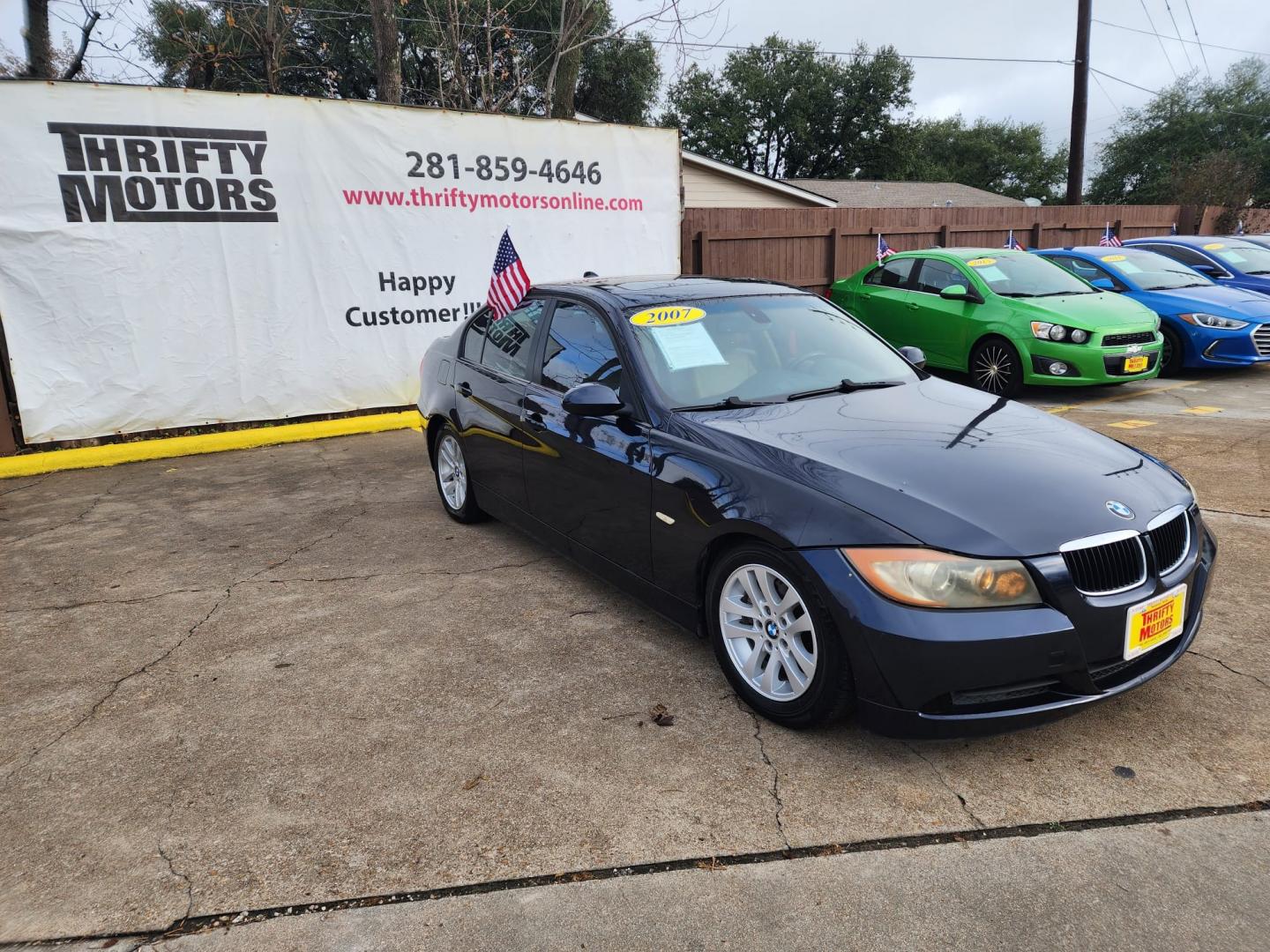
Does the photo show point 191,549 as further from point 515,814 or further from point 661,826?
point 661,826

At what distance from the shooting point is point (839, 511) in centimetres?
280

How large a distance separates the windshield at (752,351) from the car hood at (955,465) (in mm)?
210

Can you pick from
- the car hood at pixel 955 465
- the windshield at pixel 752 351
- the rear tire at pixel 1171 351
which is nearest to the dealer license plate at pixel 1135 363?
the rear tire at pixel 1171 351

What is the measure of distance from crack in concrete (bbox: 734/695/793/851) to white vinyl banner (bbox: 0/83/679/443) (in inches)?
262

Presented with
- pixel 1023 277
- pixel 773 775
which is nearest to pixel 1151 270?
pixel 1023 277

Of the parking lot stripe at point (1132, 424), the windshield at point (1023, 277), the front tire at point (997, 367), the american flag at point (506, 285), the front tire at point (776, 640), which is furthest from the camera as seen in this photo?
the windshield at point (1023, 277)

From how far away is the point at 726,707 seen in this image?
3.29 metres

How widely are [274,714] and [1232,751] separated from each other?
3.38 metres

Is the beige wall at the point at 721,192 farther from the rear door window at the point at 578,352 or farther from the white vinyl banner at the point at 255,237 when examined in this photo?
the rear door window at the point at 578,352

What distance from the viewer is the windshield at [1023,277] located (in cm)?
940

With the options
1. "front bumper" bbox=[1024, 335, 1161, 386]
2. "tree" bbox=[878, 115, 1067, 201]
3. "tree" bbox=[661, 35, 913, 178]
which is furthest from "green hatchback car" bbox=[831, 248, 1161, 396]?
"tree" bbox=[878, 115, 1067, 201]

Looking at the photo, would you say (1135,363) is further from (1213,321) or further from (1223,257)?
(1223,257)

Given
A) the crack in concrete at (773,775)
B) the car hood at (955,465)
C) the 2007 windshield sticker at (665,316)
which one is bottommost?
the crack in concrete at (773,775)

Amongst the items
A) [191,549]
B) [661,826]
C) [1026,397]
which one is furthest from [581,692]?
[1026,397]
